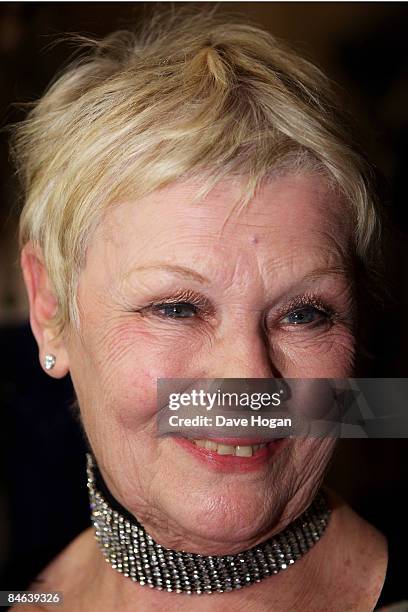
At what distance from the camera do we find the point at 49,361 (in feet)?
3.41

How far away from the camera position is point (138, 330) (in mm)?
890

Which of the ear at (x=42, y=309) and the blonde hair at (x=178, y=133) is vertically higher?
the blonde hair at (x=178, y=133)

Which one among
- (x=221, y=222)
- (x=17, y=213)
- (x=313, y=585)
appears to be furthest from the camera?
(x=17, y=213)

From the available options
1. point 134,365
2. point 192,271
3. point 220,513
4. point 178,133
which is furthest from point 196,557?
point 178,133

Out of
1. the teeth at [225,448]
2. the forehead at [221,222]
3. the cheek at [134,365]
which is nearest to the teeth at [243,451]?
the teeth at [225,448]

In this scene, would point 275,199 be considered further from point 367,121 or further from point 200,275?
point 367,121

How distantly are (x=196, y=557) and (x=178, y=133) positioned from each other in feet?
1.62

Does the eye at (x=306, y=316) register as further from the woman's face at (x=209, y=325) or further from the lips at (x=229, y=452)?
the lips at (x=229, y=452)

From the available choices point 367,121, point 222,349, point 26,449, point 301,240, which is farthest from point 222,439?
point 367,121

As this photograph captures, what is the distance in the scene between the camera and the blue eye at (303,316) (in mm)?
886

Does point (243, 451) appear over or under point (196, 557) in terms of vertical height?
over

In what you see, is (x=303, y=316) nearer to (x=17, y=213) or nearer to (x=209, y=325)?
(x=209, y=325)

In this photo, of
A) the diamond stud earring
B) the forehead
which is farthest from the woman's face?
the diamond stud earring

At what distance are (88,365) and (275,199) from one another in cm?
31
